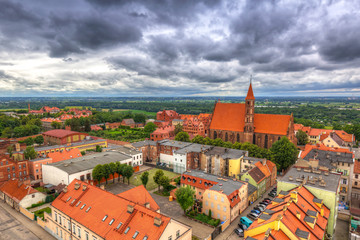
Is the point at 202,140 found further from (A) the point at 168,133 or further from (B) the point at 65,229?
(B) the point at 65,229

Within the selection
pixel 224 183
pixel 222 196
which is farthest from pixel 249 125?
pixel 222 196

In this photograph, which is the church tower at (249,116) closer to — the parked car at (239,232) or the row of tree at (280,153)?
the row of tree at (280,153)

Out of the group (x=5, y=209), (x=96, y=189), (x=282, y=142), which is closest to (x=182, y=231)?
(x=96, y=189)

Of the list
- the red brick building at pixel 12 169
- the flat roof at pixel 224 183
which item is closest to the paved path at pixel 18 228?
the red brick building at pixel 12 169

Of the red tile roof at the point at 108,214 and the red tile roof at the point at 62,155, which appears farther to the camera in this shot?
the red tile roof at the point at 62,155

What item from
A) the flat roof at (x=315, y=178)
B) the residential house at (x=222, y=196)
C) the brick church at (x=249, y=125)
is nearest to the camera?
the flat roof at (x=315, y=178)

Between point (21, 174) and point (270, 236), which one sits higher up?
point (270, 236)

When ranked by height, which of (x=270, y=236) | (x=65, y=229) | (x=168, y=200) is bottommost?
(x=168, y=200)
